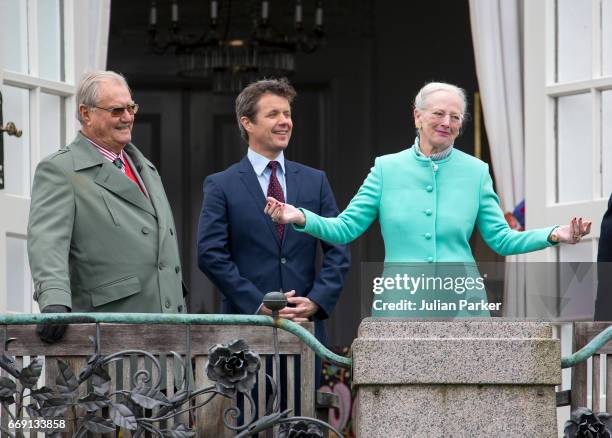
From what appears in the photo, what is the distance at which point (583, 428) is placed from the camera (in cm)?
553

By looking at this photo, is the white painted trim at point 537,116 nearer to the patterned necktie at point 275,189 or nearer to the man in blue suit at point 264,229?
the man in blue suit at point 264,229

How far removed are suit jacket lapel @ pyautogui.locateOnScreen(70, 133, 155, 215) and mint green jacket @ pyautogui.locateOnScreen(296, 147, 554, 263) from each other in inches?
26.8

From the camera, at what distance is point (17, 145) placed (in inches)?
293

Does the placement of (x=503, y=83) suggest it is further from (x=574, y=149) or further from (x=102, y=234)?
(x=102, y=234)

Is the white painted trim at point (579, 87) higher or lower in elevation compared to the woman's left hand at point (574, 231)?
higher

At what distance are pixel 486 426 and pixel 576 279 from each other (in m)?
0.62

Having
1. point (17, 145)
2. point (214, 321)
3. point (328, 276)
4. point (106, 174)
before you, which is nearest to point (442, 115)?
point (328, 276)

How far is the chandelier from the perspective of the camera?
10.2 m

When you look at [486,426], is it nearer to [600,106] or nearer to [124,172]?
[124,172]

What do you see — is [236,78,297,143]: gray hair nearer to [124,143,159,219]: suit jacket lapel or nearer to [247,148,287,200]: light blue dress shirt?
[247,148,287,200]: light blue dress shirt

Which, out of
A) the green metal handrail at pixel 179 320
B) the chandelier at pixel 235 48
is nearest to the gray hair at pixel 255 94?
the green metal handrail at pixel 179 320

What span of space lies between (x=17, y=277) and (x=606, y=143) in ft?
8.93

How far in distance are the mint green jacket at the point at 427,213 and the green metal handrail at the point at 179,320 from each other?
1.34 ft

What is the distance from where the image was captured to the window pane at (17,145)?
7383 millimetres
